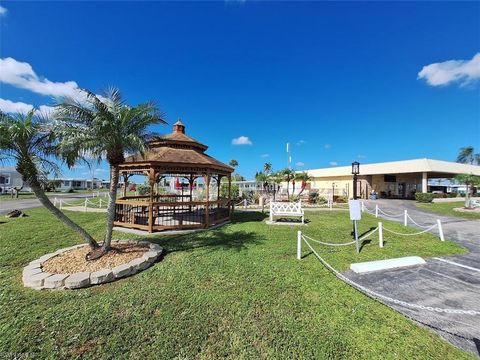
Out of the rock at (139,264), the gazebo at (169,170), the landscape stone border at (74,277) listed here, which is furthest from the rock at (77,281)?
the gazebo at (169,170)

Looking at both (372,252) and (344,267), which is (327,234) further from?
(344,267)

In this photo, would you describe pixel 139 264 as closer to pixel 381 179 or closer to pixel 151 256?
pixel 151 256

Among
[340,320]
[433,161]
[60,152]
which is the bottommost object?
[340,320]

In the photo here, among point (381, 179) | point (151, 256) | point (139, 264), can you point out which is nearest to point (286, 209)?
point (151, 256)

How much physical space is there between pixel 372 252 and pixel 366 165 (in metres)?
28.3

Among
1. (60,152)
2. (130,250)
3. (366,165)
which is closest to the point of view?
(60,152)

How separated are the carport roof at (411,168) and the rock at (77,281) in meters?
31.6

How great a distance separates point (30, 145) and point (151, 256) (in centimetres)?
422

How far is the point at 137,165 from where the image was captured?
406 inches

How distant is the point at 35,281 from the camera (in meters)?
4.96

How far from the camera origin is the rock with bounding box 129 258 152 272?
5.82 meters

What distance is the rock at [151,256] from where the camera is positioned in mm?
6301

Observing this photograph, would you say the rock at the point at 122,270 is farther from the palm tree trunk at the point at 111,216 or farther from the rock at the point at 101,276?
the palm tree trunk at the point at 111,216

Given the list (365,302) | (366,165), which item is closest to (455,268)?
(365,302)
